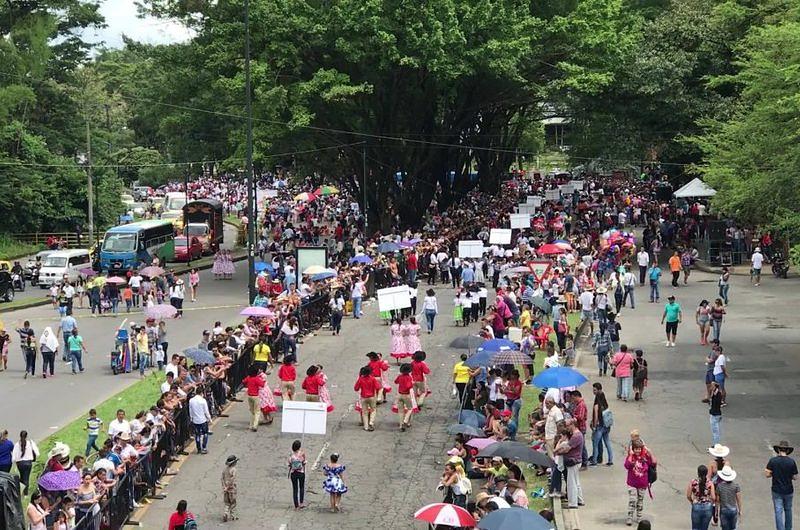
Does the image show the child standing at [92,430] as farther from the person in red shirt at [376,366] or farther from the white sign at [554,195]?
the white sign at [554,195]

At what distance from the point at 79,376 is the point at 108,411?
5268 mm

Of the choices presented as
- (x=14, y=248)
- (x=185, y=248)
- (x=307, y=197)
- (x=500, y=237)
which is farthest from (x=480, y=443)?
(x=307, y=197)

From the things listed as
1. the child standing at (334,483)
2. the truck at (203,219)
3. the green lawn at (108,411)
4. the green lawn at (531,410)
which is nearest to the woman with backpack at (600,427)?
the green lawn at (531,410)

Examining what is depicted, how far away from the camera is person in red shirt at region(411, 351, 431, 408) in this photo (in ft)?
79.3

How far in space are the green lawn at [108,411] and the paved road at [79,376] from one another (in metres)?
0.40

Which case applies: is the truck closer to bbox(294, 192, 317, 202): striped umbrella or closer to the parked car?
the parked car

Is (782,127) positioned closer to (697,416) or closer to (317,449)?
(697,416)

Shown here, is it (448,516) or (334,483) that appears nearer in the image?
(448,516)

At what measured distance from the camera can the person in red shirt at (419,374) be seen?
79.3 ft

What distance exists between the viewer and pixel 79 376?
31.7 m

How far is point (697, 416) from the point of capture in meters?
24.0

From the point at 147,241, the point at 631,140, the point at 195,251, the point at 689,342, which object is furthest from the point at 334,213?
the point at 689,342

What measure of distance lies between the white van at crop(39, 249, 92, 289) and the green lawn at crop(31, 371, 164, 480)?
75.2 ft

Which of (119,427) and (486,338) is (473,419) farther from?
(486,338)
